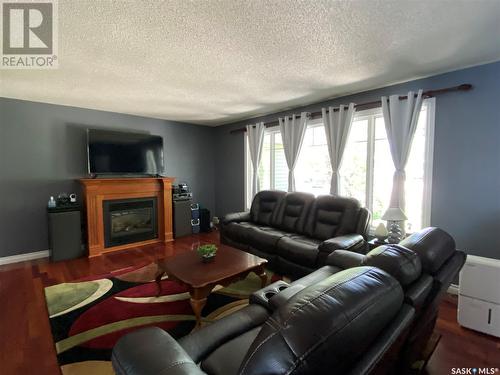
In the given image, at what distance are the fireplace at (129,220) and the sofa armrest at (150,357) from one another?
362cm

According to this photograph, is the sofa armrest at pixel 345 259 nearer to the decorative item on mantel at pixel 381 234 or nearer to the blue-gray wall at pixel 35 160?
the decorative item on mantel at pixel 381 234

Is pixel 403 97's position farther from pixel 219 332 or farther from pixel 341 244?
pixel 219 332

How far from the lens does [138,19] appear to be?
1.72 meters

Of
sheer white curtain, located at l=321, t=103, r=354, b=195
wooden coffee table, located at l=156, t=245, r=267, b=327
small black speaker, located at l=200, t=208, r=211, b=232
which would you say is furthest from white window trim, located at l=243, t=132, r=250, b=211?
wooden coffee table, located at l=156, t=245, r=267, b=327

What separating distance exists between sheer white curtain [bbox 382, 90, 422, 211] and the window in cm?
13

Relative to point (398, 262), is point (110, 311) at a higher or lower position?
lower

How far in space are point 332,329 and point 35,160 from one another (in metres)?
4.80

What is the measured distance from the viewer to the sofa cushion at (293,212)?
3539 mm

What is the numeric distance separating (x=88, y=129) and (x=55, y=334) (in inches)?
125

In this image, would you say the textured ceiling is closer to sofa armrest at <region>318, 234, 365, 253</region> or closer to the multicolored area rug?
sofa armrest at <region>318, 234, 365, 253</region>

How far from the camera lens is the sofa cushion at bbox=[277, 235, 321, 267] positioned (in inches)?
107

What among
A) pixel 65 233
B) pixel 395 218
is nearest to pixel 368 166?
pixel 395 218

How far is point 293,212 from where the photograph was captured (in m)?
3.69

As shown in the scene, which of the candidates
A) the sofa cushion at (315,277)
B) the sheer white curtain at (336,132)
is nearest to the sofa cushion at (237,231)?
the sheer white curtain at (336,132)
